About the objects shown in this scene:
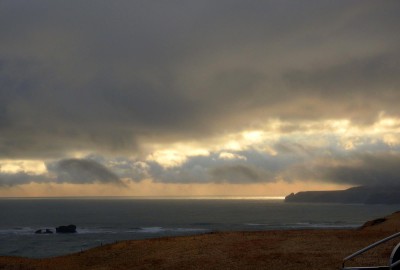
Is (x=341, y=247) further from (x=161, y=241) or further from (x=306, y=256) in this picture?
(x=161, y=241)

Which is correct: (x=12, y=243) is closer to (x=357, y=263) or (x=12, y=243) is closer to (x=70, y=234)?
(x=70, y=234)

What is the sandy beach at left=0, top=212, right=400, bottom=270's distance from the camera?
79.0ft

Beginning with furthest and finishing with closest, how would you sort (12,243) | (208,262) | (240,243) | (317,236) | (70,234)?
(70,234) < (12,243) < (317,236) < (240,243) < (208,262)

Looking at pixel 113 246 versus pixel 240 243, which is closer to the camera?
pixel 240 243

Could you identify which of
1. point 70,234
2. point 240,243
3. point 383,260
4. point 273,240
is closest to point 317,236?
point 273,240

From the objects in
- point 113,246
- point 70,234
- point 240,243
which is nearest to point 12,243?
point 70,234

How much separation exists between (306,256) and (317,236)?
23.2ft

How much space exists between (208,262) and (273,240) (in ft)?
23.0

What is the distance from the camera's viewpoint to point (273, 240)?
99.4 ft

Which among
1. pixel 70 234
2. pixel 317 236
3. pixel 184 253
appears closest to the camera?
pixel 184 253

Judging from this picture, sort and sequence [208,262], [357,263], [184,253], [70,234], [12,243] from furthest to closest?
[70,234], [12,243], [184,253], [208,262], [357,263]

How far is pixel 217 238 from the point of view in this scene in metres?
31.7

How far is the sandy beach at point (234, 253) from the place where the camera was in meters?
24.1

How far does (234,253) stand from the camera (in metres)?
26.6
